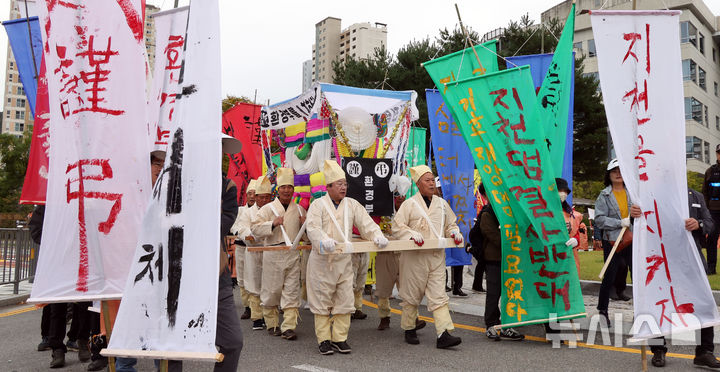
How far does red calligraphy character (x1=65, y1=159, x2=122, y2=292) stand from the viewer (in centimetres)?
365

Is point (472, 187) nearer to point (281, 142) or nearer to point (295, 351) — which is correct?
point (281, 142)

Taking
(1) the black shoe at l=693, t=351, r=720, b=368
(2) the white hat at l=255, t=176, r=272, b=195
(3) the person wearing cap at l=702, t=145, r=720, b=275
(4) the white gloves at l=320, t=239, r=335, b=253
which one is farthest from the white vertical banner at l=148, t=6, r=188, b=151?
(3) the person wearing cap at l=702, t=145, r=720, b=275

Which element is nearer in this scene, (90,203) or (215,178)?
(215,178)

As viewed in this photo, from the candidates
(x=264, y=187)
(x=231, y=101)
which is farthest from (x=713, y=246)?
(x=231, y=101)

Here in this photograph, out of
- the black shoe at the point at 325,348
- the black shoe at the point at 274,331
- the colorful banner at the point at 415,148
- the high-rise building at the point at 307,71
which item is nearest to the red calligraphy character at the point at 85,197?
the black shoe at the point at 325,348

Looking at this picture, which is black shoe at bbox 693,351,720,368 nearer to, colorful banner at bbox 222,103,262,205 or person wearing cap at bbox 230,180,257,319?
person wearing cap at bbox 230,180,257,319

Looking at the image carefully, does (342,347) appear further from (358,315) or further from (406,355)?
(358,315)

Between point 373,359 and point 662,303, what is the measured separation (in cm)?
259

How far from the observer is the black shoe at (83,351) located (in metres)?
5.43

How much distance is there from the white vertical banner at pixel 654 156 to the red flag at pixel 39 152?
15.8 feet

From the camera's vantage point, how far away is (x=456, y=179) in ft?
28.6

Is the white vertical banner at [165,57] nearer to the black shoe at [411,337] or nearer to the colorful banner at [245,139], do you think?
the black shoe at [411,337]

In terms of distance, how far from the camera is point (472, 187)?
8.77 m

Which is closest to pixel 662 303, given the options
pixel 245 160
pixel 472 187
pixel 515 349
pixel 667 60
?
pixel 515 349
